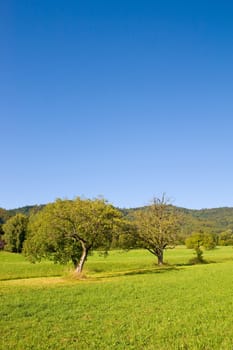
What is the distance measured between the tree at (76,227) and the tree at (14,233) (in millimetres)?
52251

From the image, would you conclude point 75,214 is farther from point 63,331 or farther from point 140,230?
point 63,331

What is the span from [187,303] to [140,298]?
331 cm

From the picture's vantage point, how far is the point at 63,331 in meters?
15.3

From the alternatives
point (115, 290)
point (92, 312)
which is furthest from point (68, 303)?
point (115, 290)

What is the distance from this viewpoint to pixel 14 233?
9675 cm

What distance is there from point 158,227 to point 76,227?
23163 millimetres

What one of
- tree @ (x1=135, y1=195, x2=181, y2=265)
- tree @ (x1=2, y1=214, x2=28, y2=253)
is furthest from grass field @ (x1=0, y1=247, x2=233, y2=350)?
tree @ (x1=2, y1=214, x2=28, y2=253)

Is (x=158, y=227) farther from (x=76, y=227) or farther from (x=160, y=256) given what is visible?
(x=76, y=227)

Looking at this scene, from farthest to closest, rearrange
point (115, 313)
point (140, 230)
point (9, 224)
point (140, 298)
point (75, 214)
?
point (9, 224) < point (140, 230) < point (75, 214) < point (140, 298) < point (115, 313)

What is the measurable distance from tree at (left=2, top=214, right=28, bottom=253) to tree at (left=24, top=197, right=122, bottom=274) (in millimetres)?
52251

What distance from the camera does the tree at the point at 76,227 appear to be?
40406mm

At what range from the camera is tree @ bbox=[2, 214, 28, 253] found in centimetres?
9538

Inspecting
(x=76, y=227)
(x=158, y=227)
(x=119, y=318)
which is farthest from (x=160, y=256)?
(x=119, y=318)

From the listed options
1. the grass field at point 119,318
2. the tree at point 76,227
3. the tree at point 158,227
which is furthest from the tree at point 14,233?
the grass field at point 119,318
